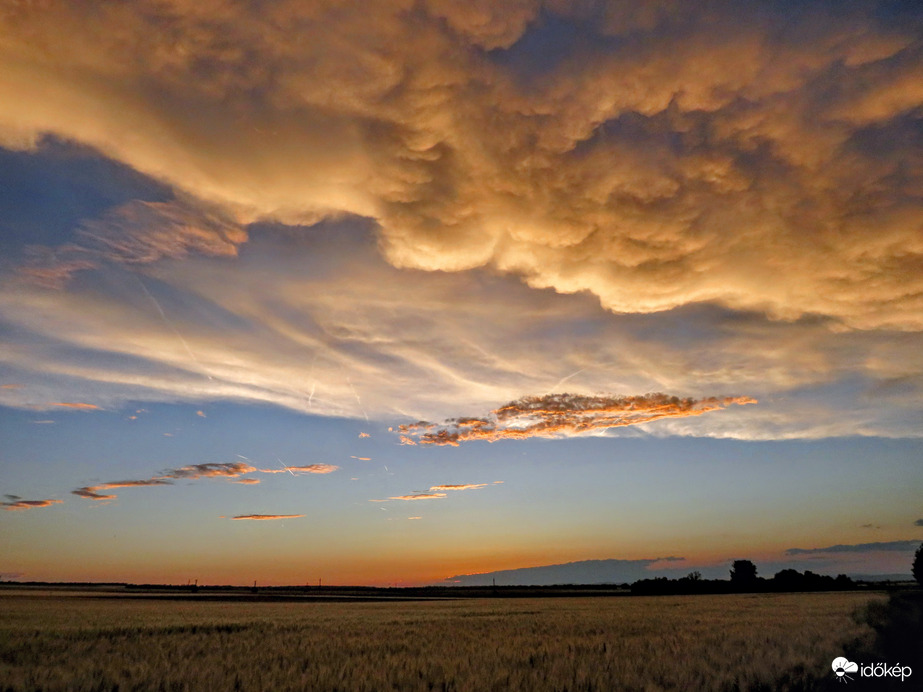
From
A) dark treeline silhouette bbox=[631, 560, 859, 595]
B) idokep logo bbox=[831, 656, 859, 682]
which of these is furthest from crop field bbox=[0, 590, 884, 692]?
dark treeline silhouette bbox=[631, 560, 859, 595]

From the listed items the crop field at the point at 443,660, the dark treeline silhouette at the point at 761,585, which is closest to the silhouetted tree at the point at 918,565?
the dark treeline silhouette at the point at 761,585

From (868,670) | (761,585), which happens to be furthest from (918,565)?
(868,670)

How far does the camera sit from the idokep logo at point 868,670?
11.2 metres

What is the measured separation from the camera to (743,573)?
13550 cm

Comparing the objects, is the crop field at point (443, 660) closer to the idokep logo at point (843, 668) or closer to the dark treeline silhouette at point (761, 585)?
the idokep logo at point (843, 668)

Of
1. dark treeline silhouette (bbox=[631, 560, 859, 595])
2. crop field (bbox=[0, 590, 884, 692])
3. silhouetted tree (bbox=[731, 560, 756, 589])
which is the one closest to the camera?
crop field (bbox=[0, 590, 884, 692])

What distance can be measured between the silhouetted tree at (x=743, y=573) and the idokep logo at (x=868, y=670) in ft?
452

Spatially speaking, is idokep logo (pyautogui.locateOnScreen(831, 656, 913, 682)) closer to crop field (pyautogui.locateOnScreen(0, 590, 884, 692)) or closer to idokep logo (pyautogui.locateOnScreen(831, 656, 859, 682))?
idokep logo (pyautogui.locateOnScreen(831, 656, 859, 682))

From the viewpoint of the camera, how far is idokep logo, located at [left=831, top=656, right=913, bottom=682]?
36.7 ft

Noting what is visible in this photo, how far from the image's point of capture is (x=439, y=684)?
1032 cm

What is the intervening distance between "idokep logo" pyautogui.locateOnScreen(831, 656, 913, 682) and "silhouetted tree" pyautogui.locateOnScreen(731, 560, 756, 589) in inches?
5430

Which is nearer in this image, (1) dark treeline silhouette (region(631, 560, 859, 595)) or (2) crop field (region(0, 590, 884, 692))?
(2) crop field (region(0, 590, 884, 692))

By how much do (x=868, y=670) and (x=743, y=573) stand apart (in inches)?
5739

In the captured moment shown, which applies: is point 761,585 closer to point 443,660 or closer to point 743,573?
point 743,573
